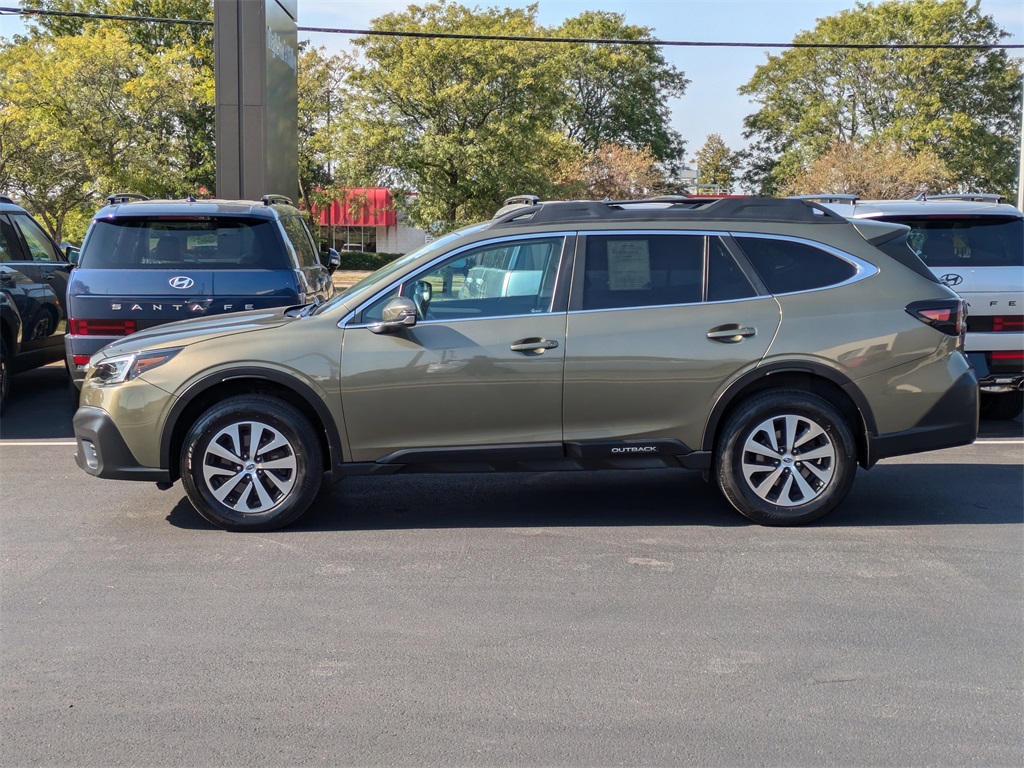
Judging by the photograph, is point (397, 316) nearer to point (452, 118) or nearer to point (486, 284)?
point (486, 284)

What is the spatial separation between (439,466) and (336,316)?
102 centimetres

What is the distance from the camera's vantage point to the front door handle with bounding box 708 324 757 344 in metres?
6.26

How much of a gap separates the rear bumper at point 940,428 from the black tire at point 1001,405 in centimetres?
410

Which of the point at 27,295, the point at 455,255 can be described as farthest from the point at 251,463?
the point at 27,295

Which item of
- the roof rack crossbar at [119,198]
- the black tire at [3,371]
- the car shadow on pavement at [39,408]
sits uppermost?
the roof rack crossbar at [119,198]

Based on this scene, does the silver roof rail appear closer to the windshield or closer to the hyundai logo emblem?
the windshield

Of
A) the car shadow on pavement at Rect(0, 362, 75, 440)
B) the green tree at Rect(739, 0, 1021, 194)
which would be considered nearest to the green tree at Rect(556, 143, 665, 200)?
the green tree at Rect(739, 0, 1021, 194)

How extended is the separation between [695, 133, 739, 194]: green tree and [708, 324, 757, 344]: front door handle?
190 feet

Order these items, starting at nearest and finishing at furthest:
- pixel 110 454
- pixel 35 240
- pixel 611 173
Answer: pixel 110 454, pixel 35 240, pixel 611 173

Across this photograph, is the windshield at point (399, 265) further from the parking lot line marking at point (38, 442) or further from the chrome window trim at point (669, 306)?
the parking lot line marking at point (38, 442)

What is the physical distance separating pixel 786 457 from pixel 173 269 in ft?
16.7

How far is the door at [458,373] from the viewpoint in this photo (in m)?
6.15

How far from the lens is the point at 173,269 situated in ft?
29.0

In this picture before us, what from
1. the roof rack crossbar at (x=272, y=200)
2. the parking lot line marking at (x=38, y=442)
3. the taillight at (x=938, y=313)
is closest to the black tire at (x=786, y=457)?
the taillight at (x=938, y=313)
